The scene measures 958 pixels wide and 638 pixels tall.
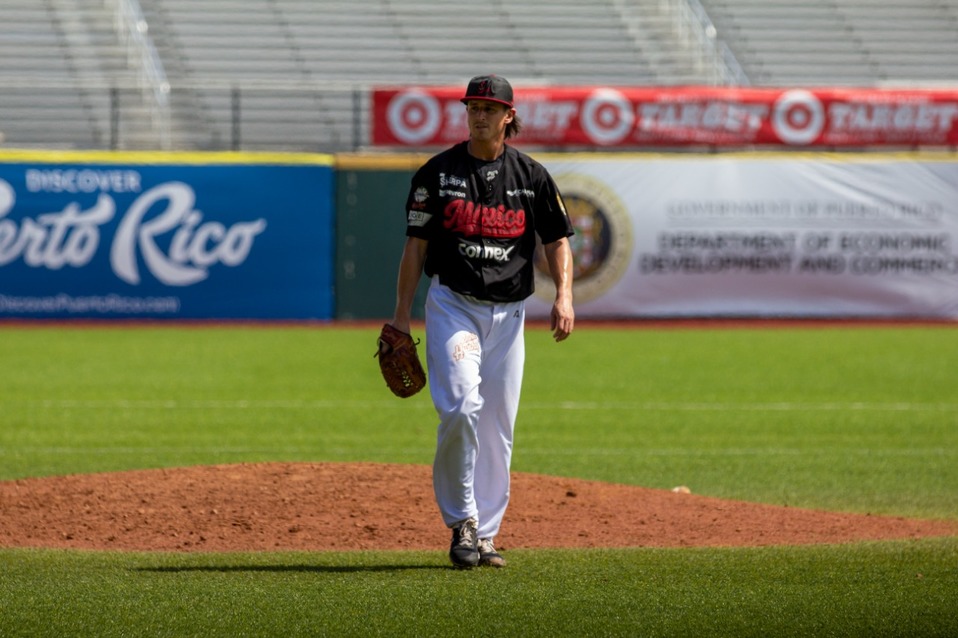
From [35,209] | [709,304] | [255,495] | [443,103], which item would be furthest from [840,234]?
[255,495]

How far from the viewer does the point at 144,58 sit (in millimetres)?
23469

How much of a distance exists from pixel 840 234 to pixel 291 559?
49.4 feet

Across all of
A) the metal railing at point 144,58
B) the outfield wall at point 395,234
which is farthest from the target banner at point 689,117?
the metal railing at point 144,58

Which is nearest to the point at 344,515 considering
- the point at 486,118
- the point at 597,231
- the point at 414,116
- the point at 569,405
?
Result: the point at 486,118

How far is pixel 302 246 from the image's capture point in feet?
64.0

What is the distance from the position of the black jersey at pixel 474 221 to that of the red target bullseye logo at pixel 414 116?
1400 centimetres

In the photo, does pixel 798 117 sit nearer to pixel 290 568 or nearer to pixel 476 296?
pixel 476 296

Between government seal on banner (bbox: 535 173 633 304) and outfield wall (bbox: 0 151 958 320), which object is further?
government seal on banner (bbox: 535 173 633 304)

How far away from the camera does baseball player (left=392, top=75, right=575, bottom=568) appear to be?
6000 millimetres

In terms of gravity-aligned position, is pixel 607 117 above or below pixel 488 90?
above

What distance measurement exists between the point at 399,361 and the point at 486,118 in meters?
1.12

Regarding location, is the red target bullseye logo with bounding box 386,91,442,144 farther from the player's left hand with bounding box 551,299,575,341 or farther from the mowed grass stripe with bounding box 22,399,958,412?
the player's left hand with bounding box 551,299,575,341

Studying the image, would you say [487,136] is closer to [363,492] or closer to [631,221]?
[363,492]

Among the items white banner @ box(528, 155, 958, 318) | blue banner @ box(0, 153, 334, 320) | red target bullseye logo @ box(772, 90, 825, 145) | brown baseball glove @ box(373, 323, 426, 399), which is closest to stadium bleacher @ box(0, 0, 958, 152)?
blue banner @ box(0, 153, 334, 320)
